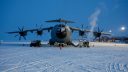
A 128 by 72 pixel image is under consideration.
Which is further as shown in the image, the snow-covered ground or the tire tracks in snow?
the snow-covered ground

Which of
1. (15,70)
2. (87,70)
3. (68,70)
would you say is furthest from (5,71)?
(87,70)

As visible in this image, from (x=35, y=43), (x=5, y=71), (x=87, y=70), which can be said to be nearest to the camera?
(x=5, y=71)

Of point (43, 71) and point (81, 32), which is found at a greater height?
point (81, 32)

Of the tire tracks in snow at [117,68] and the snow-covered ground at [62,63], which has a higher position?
the snow-covered ground at [62,63]

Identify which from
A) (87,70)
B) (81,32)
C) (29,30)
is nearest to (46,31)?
(29,30)

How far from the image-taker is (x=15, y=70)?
1083 cm

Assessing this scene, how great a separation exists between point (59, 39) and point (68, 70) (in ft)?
83.8

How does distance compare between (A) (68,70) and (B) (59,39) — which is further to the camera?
(B) (59,39)

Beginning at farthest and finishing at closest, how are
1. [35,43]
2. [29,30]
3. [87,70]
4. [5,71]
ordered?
[29,30] → [35,43] → [87,70] → [5,71]

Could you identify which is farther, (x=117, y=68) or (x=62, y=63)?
(x=62, y=63)

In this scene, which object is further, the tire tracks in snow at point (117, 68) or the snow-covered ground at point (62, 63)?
the snow-covered ground at point (62, 63)

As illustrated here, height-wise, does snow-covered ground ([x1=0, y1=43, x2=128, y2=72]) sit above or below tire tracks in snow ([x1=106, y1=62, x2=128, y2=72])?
above

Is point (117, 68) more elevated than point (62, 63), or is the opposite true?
point (62, 63)

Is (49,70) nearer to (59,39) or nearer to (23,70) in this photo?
(23,70)
